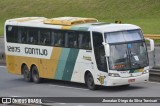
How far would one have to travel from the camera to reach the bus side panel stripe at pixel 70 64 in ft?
86.7

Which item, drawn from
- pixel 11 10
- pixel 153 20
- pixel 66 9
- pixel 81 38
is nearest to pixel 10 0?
pixel 11 10

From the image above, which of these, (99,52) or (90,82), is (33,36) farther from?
(99,52)

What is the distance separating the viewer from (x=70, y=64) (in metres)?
26.8

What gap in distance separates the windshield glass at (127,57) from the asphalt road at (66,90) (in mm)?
1003

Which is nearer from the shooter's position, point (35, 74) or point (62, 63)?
point (62, 63)

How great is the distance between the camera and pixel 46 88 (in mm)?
26844

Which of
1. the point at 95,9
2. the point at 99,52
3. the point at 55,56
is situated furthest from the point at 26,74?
the point at 95,9

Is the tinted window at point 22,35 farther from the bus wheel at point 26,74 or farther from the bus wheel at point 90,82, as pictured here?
the bus wheel at point 90,82

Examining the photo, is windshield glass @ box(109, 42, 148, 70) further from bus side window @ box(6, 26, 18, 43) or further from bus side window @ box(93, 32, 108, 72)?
bus side window @ box(6, 26, 18, 43)

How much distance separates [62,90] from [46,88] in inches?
46.3

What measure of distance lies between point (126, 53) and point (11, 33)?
8024 mm

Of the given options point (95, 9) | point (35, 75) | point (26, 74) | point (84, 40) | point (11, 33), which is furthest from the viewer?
point (95, 9)

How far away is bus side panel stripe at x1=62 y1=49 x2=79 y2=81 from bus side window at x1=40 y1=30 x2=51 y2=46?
1.69 m

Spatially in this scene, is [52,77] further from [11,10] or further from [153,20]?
[11,10]
